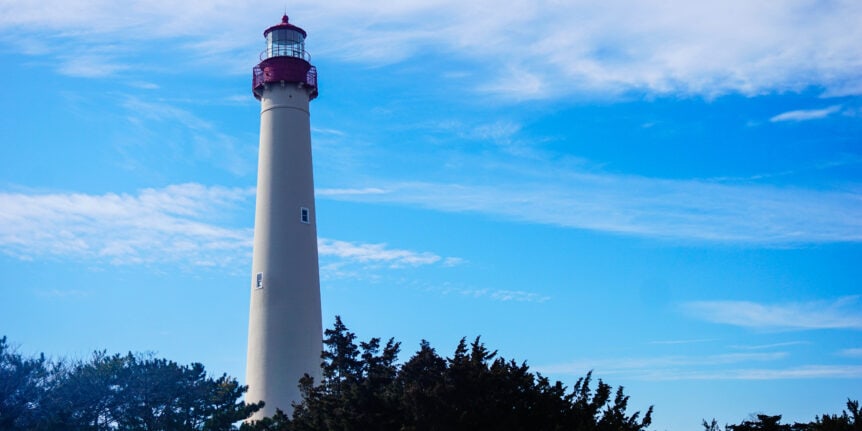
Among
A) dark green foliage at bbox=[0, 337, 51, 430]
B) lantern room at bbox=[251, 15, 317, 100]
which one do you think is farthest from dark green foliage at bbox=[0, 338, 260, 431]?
lantern room at bbox=[251, 15, 317, 100]

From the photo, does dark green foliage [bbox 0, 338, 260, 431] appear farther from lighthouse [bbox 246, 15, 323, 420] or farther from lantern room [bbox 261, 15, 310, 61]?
lantern room [bbox 261, 15, 310, 61]

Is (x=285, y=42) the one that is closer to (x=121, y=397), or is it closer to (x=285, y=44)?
(x=285, y=44)

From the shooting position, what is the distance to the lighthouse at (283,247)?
38.8m

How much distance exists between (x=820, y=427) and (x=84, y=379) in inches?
1071

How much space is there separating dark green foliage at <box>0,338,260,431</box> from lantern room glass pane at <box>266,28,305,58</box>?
15.3 metres

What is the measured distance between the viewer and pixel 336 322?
34500mm

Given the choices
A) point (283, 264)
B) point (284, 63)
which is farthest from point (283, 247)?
point (284, 63)

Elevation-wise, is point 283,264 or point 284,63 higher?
point 284,63

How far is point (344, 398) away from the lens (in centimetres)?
3162

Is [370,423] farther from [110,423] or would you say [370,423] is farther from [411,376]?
[110,423]

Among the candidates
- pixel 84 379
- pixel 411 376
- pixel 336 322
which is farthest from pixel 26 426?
pixel 411 376

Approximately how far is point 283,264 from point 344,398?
31.4 ft

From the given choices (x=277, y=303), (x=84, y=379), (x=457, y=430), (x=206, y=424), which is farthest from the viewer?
(x=277, y=303)

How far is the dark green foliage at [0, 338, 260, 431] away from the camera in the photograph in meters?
34.5
